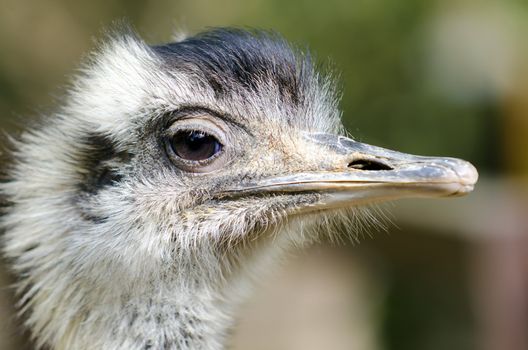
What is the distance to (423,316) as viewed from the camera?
6785 millimetres

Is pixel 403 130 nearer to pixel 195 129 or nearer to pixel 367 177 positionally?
pixel 195 129

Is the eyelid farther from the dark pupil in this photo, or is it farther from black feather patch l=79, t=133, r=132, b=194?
black feather patch l=79, t=133, r=132, b=194

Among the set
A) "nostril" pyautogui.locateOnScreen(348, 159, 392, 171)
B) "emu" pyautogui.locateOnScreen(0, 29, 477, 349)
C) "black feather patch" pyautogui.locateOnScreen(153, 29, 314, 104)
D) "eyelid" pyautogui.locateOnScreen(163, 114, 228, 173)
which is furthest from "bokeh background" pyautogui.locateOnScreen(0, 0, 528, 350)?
"nostril" pyautogui.locateOnScreen(348, 159, 392, 171)

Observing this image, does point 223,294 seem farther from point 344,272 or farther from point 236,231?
point 344,272

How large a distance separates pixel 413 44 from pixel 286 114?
763 cm

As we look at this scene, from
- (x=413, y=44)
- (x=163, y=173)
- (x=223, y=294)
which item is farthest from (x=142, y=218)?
(x=413, y=44)

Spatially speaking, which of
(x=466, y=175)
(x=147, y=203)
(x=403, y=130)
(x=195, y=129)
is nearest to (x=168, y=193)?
(x=147, y=203)

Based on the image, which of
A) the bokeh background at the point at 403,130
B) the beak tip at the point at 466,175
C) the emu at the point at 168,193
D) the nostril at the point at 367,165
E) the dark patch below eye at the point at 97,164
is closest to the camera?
the beak tip at the point at 466,175

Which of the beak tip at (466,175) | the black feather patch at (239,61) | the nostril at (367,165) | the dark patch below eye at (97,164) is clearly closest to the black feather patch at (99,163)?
the dark patch below eye at (97,164)

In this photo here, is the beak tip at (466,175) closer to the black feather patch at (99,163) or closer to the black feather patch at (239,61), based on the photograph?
the black feather patch at (239,61)

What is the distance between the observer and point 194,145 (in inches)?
99.3

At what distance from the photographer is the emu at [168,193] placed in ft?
7.99

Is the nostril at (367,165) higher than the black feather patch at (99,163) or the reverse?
the reverse

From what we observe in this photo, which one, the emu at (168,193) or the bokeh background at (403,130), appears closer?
the emu at (168,193)
